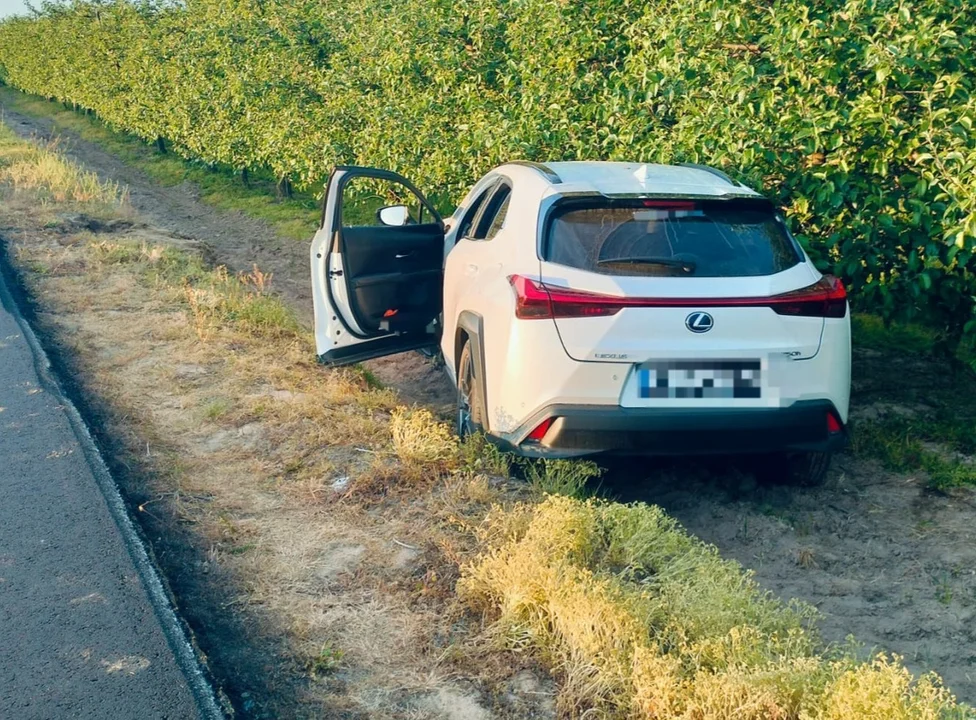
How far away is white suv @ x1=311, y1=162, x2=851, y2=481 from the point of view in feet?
14.9

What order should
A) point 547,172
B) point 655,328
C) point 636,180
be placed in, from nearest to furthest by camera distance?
point 655,328 → point 636,180 → point 547,172

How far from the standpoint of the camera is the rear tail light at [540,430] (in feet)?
15.3

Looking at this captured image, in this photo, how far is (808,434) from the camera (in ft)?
15.6

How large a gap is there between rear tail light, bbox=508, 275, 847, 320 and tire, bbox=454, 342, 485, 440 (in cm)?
82

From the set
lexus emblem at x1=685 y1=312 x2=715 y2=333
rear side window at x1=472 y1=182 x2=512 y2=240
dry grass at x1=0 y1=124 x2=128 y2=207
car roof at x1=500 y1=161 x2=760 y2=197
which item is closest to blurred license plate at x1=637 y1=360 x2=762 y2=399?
lexus emblem at x1=685 y1=312 x2=715 y2=333

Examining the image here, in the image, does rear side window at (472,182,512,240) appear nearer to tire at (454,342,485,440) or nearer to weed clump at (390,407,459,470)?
tire at (454,342,485,440)

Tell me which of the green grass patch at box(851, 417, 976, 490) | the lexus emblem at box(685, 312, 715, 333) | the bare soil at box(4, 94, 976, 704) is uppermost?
the lexus emblem at box(685, 312, 715, 333)

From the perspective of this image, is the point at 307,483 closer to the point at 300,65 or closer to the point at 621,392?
the point at 621,392

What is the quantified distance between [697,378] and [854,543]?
1.29 metres

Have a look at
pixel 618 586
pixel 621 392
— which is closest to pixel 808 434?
pixel 621 392

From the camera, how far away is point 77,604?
4.03 m

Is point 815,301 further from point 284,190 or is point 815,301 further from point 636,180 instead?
point 284,190

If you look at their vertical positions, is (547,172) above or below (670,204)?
above

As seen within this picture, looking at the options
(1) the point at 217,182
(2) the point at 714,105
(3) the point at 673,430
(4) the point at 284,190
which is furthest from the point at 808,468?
(1) the point at 217,182
